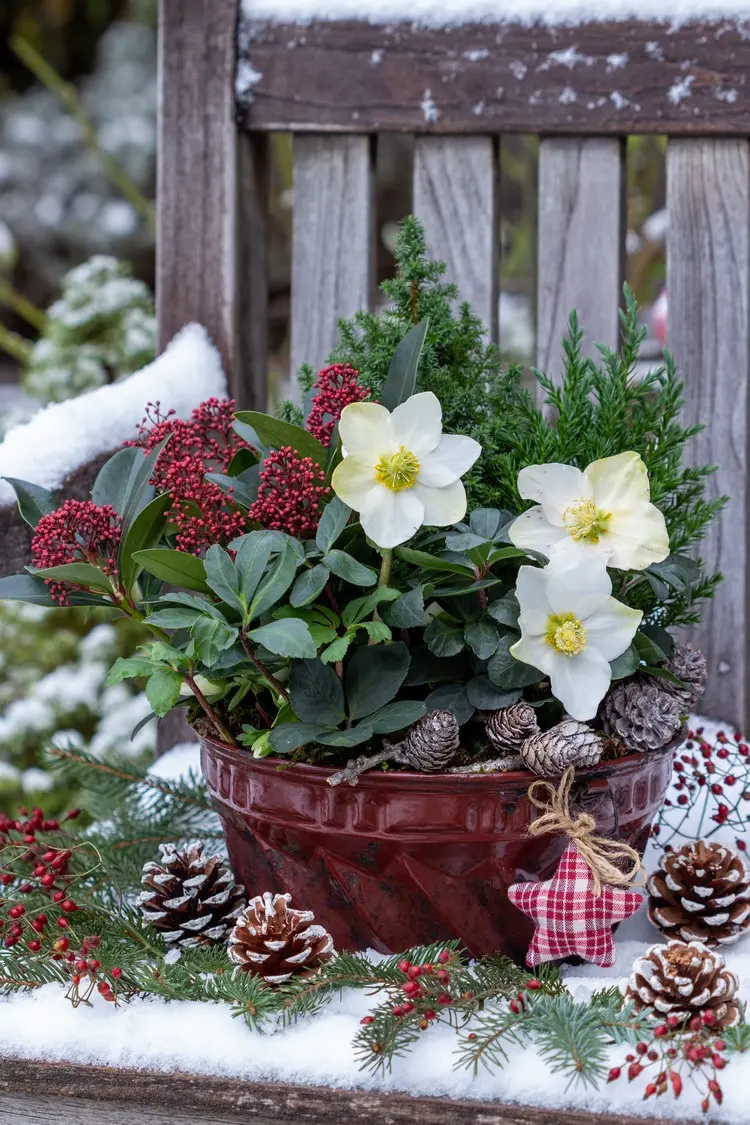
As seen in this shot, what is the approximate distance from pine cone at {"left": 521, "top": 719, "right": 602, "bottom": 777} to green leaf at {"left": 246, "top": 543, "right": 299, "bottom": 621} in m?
0.17

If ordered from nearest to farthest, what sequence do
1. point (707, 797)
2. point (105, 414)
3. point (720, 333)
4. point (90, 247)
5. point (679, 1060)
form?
point (679, 1060), point (707, 797), point (105, 414), point (720, 333), point (90, 247)

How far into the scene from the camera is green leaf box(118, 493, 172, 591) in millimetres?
663

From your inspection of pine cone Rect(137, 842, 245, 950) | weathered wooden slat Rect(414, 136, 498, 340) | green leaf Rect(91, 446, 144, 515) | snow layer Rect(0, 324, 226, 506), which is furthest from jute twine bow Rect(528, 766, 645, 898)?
weathered wooden slat Rect(414, 136, 498, 340)

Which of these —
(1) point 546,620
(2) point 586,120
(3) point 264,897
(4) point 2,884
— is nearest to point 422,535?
(1) point 546,620

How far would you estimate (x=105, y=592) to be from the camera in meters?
0.65

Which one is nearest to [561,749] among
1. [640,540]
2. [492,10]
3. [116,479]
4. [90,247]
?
[640,540]

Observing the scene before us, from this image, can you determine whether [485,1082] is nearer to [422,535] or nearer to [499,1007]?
[499,1007]

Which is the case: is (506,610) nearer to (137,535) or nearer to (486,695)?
(486,695)

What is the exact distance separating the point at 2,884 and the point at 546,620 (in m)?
0.50

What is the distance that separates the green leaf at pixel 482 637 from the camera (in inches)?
24.7

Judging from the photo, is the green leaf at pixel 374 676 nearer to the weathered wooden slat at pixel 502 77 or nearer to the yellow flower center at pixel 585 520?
the yellow flower center at pixel 585 520

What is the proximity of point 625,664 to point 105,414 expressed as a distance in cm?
57

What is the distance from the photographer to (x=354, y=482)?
607 mm

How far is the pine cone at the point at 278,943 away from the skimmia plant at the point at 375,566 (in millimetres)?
103
